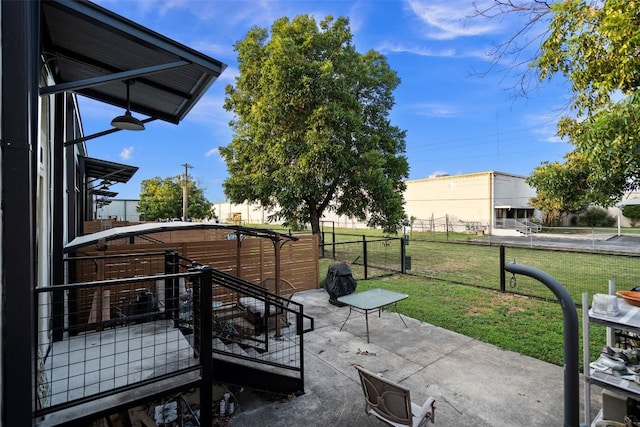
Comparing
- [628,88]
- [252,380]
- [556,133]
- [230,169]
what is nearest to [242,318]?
[252,380]

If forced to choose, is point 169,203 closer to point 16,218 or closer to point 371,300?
point 371,300

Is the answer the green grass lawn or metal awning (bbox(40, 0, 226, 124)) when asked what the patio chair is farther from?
metal awning (bbox(40, 0, 226, 124))

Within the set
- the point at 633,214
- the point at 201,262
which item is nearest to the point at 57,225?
the point at 201,262

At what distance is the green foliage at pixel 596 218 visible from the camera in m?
32.0

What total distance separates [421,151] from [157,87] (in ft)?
185

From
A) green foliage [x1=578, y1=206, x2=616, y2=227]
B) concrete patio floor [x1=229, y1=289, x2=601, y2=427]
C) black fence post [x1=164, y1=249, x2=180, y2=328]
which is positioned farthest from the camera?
green foliage [x1=578, y1=206, x2=616, y2=227]

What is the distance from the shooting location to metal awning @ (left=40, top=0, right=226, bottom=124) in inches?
104

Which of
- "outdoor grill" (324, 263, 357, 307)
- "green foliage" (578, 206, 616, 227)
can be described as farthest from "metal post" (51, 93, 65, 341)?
"green foliage" (578, 206, 616, 227)

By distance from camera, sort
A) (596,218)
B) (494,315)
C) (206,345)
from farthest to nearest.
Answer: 1. (596,218)
2. (494,315)
3. (206,345)

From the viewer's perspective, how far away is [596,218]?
105 feet

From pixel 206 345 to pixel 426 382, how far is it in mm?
2822

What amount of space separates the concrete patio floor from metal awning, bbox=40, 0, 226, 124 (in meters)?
3.87

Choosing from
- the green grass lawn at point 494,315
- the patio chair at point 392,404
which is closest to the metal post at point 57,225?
the patio chair at point 392,404

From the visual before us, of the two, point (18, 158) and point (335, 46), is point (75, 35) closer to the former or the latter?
point (18, 158)
